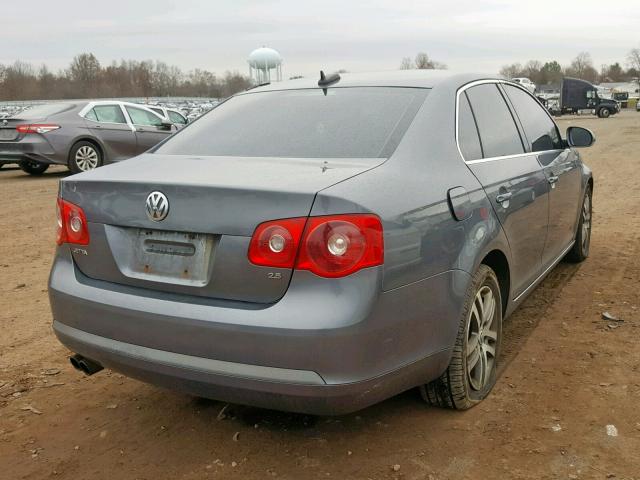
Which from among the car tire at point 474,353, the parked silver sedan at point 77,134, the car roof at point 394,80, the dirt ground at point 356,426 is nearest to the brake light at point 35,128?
the parked silver sedan at point 77,134

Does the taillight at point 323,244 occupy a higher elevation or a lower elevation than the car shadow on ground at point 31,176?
higher

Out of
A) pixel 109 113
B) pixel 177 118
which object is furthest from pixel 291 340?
pixel 177 118

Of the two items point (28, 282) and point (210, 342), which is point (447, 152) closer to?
point (210, 342)

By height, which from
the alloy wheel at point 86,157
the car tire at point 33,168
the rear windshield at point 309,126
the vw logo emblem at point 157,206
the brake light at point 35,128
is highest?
the rear windshield at point 309,126

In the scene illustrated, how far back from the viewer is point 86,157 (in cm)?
1223

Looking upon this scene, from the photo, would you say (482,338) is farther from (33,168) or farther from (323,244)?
(33,168)

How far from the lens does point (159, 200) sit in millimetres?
2479

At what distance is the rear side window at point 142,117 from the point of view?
43.0 feet

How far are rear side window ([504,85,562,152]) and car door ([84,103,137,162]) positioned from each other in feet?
31.2

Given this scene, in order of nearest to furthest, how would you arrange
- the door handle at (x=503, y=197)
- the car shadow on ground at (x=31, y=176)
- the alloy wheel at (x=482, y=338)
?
the alloy wheel at (x=482, y=338) → the door handle at (x=503, y=197) → the car shadow on ground at (x=31, y=176)

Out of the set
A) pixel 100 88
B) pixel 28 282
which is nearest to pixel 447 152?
pixel 28 282

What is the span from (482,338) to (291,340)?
1.30 m

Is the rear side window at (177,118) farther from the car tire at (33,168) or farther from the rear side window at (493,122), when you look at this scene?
the rear side window at (493,122)

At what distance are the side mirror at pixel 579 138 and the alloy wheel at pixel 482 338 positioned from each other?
2172mm
